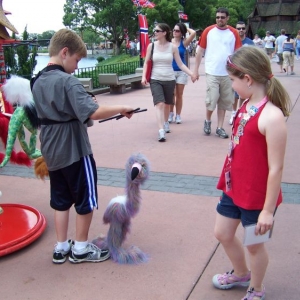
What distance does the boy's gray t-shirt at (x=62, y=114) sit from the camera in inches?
110

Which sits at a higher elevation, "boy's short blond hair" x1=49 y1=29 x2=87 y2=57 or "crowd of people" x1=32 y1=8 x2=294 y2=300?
"boy's short blond hair" x1=49 y1=29 x2=87 y2=57

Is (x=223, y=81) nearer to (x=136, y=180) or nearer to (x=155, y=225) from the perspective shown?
(x=155, y=225)

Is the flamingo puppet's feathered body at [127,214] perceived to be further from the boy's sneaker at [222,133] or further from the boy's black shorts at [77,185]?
the boy's sneaker at [222,133]

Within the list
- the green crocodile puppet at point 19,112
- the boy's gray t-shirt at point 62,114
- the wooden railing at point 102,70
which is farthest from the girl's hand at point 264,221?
the wooden railing at point 102,70

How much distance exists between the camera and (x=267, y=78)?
2.39m

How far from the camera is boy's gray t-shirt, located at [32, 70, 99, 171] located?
280cm

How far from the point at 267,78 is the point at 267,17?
64.6 metres

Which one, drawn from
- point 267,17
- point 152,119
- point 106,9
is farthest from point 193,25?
point 152,119

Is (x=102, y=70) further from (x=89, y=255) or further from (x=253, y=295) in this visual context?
(x=253, y=295)

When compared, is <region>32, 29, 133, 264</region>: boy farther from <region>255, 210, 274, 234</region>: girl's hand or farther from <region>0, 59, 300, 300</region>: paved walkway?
<region>255, 210, 274, 234</region>: girl's hand

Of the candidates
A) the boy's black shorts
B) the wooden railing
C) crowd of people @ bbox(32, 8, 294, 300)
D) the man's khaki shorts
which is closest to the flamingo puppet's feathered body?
crowd of people @ bbox(32, 8, 294, 300)

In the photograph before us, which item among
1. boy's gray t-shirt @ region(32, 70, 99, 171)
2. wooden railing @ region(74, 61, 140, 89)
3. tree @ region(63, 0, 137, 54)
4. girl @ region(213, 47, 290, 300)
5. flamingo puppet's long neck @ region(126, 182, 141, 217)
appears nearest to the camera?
girl @ region(213, 47, 290, 300)

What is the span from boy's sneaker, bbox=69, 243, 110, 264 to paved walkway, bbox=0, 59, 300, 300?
0.16ft

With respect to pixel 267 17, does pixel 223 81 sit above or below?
below
